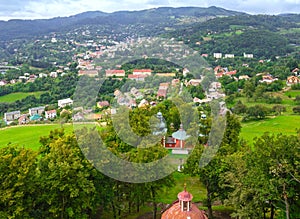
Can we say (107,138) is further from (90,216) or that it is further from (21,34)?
(21,34)

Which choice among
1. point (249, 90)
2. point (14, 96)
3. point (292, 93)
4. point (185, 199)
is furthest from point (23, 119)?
point (292, 93)

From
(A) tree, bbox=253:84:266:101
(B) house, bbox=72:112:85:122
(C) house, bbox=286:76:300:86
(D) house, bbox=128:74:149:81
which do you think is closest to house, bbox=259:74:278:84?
(C) house, bbox=286:76:300:86

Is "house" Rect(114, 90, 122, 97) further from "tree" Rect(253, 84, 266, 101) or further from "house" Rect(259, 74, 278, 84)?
"house" Rect(259, 74, 278, 84)

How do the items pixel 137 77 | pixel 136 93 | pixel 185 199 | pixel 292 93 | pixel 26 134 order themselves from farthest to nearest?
pixel 292 93 < pixel 26 134 < pixel 137 77 < pixel 136 93 < pixel 185 199

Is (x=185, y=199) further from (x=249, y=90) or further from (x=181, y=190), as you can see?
(x=249, y=90)

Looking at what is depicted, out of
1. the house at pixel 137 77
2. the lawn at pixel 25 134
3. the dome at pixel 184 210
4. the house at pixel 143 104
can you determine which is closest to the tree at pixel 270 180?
the dome at pixel 184 210

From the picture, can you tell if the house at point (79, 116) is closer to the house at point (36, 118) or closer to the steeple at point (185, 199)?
the steeple at point (185, 199)
